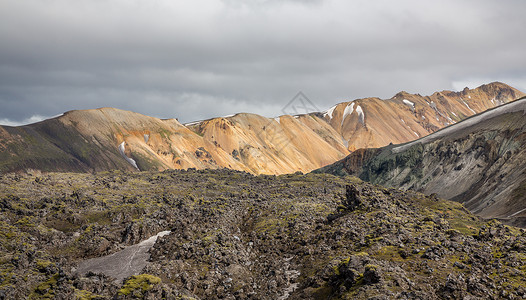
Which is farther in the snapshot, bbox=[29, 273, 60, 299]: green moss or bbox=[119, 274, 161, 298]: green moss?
bbox=[119, 274, 161, 298]: green moss

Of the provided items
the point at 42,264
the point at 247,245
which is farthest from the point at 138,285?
the point at 247,245

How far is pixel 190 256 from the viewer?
9125cm

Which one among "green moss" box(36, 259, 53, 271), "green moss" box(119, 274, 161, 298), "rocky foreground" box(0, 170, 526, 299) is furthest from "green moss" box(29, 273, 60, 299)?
"green moss" box(119, 274, 161, 298)

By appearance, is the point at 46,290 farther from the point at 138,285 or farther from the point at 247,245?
the point at 247,245

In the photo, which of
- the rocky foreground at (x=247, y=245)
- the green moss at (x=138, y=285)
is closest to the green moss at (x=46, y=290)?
the rocky foreground at (x=247, y=245)

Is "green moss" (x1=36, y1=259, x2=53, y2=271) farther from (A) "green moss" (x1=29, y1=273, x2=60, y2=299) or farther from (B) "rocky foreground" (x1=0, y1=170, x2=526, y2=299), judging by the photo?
(A) "green moss" (x1=29, y1=273, x2=60, y2=299)

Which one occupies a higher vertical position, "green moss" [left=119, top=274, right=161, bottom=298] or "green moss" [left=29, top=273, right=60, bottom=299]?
"green moss" [left=29, top=273, right=60, bottom=299]

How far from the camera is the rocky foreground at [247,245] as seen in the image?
65500 millimetres

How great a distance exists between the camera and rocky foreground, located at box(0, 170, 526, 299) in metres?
65.5

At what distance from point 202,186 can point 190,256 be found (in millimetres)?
81830

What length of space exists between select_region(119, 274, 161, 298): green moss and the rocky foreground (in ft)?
0.61

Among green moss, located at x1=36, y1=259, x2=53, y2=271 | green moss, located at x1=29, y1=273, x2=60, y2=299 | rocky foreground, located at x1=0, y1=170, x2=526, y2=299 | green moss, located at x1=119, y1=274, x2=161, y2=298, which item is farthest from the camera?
green moss, located at x1=36, y1=259, x2=53, y2=271

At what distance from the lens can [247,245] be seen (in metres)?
105

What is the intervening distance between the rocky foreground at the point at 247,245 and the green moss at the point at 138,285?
19 cm
